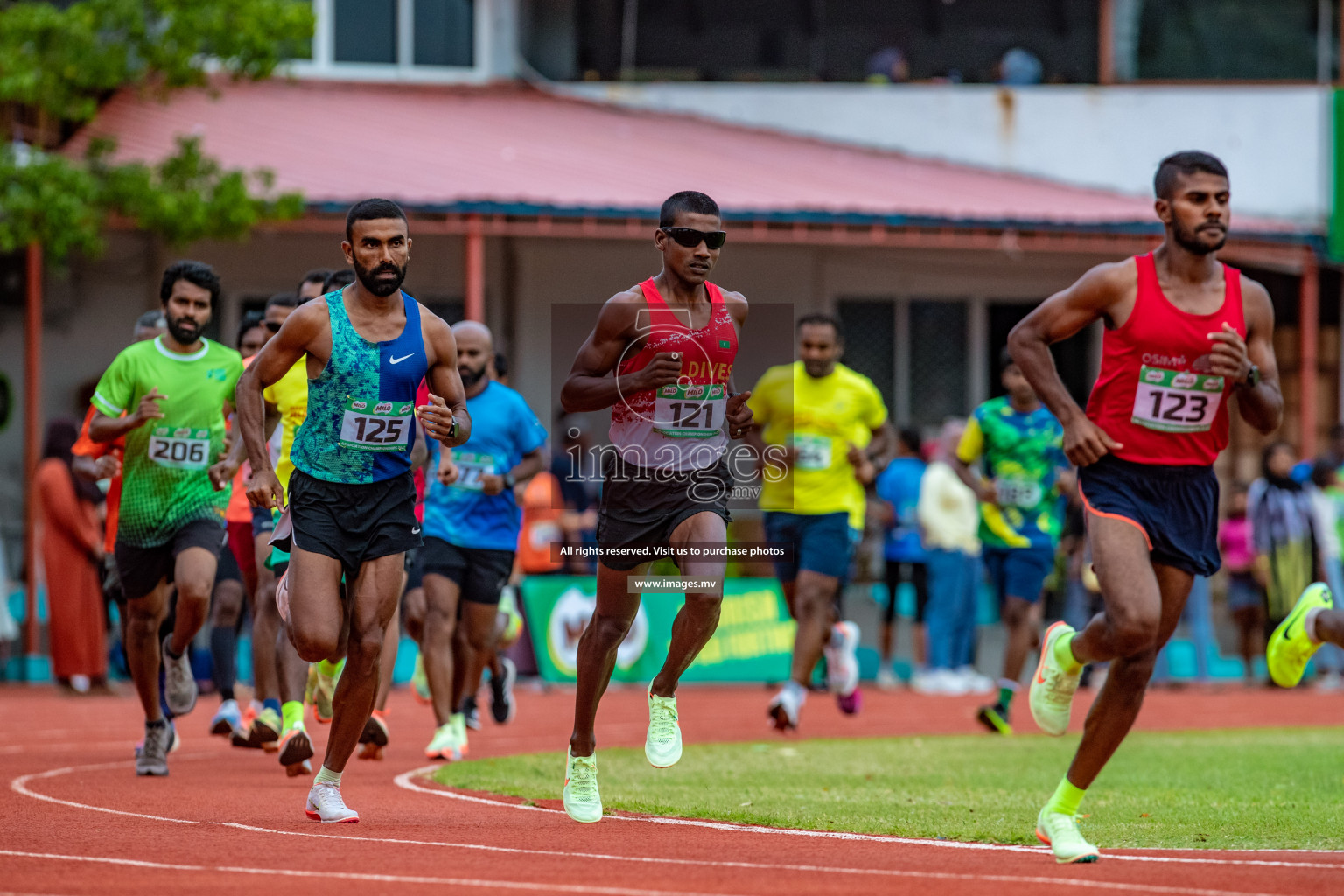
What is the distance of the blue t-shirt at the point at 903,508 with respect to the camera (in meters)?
18.8

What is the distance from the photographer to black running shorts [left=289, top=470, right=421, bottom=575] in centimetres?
769

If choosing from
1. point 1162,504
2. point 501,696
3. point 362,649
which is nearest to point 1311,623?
point 1162,504

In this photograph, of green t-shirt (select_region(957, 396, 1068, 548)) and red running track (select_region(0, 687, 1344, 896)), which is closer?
red running track (select_region(0, 687, 1344, 896))

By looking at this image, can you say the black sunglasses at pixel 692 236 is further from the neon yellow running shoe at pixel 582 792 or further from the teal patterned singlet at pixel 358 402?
the neon yellow running shoe at pixel 582 792

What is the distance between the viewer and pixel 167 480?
10.1 metres

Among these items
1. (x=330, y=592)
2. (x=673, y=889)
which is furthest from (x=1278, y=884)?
(x=330, y=592)

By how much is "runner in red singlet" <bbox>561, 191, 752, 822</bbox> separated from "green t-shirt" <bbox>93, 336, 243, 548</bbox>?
9.96 feet

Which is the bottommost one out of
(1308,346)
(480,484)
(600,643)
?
(600,643)

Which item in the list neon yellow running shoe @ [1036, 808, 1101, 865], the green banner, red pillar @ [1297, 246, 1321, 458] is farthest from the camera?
red pillar @ [1297, 246, 1321, 458]

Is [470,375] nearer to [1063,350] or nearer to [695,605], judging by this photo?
[695,605]

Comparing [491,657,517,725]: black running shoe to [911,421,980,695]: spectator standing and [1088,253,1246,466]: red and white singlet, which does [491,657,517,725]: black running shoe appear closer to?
[911,421,980,695]: spectator standing

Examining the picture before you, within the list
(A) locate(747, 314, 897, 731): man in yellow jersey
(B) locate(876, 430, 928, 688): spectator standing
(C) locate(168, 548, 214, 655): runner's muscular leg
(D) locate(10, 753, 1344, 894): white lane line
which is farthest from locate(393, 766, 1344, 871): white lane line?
(B) locate(876, 430, 928, 688): spectator standing

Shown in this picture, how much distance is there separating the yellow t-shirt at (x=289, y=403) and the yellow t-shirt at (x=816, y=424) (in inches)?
161

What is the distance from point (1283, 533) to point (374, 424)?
1299 centimetres
